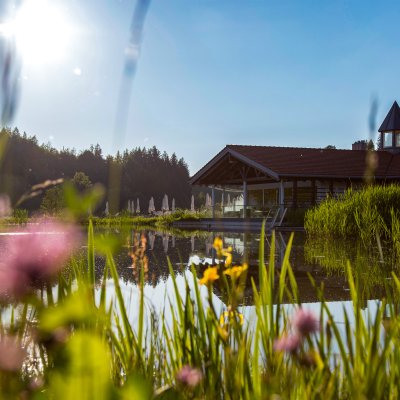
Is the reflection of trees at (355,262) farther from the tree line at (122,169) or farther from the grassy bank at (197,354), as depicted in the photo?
the tree line at (122,169)

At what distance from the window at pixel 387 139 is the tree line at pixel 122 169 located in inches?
1368

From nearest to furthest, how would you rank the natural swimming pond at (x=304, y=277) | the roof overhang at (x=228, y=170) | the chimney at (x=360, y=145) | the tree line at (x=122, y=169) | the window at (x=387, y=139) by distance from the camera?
the natural swimming pond at (x=304, y=277) → the roof overhang at (x=228, y=170) → the window at (x=387, y=139) → the chimney at (x=360, y=145) → the tree line at (x=122, y=169)

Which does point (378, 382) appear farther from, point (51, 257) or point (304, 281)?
point (304, 281)

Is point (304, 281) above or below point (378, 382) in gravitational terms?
below

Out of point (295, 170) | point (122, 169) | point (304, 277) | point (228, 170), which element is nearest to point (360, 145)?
point (228, 170)

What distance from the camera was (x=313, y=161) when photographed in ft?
74.8

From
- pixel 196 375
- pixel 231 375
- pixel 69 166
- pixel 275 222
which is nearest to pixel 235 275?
pixel 196 375

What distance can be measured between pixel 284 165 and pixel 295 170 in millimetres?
788

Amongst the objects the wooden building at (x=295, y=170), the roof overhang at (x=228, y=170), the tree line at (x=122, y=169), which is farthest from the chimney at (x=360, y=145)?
the tree line at (x=122, y=169)

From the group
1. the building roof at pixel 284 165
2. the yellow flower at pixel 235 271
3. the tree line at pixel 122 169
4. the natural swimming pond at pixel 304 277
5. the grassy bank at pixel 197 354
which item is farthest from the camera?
the tree line at pixel 122 169

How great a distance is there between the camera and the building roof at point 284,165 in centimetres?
2102

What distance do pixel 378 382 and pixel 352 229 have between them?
31.2ft

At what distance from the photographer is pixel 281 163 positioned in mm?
21859

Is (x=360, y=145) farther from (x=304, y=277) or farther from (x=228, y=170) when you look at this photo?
(x=304, y=277)
